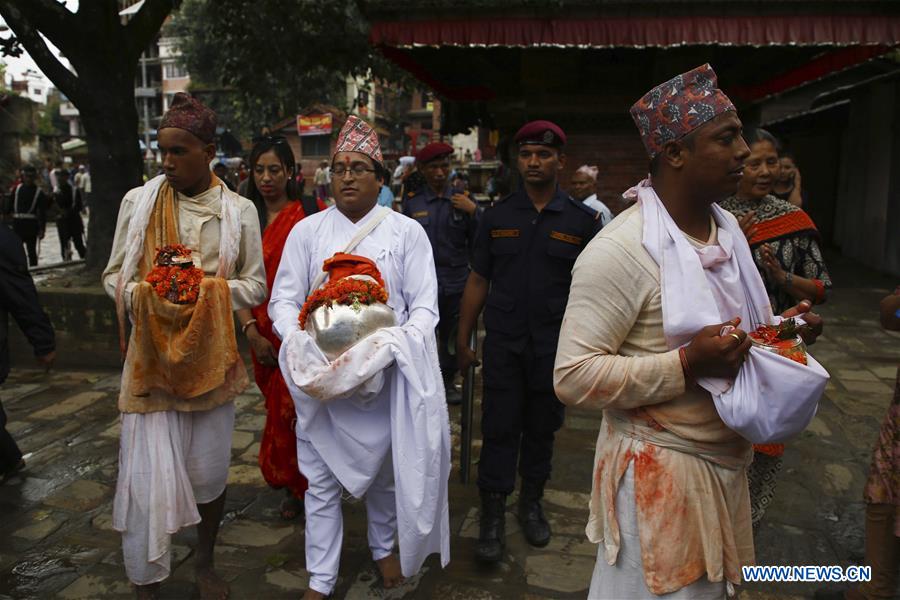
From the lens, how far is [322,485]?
303cm

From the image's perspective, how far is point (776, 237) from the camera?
3.20 meters

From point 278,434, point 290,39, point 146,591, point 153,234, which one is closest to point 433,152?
point 278,434

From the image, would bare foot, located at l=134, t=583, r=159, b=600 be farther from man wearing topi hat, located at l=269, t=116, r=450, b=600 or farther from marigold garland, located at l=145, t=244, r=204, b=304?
marigold garland, located at l=145, t=244, r=204, b=304

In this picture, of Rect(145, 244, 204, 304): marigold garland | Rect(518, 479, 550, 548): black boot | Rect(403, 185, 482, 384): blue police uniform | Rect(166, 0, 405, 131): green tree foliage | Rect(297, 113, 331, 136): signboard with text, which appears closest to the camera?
Rect(145, 244, 204, 304): marigold garland

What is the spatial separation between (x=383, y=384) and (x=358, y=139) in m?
1.15

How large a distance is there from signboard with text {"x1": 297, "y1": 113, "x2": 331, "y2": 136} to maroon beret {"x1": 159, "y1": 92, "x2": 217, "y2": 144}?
33306 millimetres

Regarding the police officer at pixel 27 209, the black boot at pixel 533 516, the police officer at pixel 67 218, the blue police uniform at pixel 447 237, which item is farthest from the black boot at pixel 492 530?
the police officer at pixel 67 218

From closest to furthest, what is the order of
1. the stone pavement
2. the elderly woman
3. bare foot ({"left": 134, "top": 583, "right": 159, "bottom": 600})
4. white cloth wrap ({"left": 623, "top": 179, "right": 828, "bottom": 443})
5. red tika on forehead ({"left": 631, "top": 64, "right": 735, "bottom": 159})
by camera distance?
white cloth wrap ({"left": 623, "top": 179, "right": 828, "bottom": 443}) < red tika on forehead ({"left": 631, "top": 64, "right": 735, "bottom": 159}) < bare foot ({"left": 134, "top": 583, "right": 159, "bottom": 600}) < the elderly woman < the stone pavement

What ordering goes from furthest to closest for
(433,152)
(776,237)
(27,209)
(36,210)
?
(36,210)
(27,209)
(433,152)
(776,237)

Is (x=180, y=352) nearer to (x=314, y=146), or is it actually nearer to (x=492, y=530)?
(x=492, y=530)

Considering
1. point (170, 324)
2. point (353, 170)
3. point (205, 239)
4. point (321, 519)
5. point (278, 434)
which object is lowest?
point (321, 519)

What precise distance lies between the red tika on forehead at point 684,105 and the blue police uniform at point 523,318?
157 cm

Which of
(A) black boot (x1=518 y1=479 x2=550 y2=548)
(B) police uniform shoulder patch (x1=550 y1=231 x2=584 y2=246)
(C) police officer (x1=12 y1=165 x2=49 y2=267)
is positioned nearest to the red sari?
(A) black boot (x1=518 y1=479 x2=550 y2=548)

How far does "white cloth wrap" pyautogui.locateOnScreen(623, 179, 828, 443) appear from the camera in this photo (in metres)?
1.73
